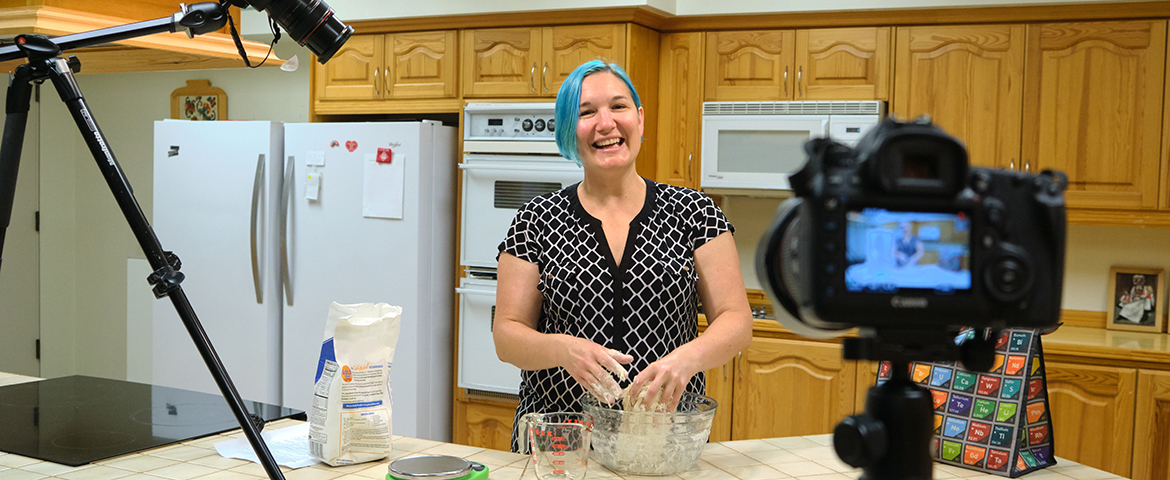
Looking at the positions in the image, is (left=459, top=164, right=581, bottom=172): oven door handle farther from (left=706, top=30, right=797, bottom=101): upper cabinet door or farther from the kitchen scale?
the kitchen scale

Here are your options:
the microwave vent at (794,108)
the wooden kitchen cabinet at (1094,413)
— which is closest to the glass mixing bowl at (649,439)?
the wooden kitchen cabinet at (1094,413)

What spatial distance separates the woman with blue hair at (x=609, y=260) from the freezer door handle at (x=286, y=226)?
2001mm

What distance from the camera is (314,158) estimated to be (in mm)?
3334

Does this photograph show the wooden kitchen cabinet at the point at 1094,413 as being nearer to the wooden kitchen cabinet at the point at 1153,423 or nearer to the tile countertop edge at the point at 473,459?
the wooden kitchen cabinet at the point at 1153,423

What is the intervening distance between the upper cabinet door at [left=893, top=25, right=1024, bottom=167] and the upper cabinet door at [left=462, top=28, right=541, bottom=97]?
1254 millimetres

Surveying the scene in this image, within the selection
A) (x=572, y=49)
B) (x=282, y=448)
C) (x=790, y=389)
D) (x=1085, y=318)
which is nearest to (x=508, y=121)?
(x=572, y=49)

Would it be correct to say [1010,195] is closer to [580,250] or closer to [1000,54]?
[580,250]

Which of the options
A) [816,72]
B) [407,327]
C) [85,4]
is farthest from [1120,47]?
[85,4]

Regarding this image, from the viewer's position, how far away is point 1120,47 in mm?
2842

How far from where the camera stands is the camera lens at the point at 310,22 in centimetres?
102

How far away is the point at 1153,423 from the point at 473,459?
7.37ft

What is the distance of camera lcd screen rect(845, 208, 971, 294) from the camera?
563 millimetres

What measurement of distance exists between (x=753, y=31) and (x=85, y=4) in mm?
2442

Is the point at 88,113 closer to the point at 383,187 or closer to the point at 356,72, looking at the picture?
the point at 383,187
